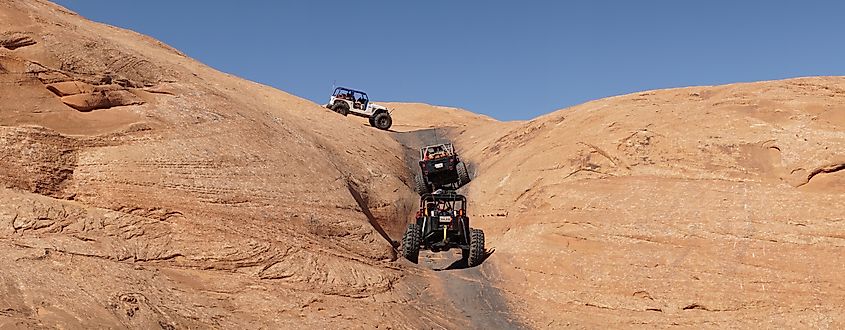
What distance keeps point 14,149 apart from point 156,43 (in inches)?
655

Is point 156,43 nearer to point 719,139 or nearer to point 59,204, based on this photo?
point 59,204

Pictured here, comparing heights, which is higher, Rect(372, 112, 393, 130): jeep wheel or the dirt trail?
Rect(372, 112, 393, 130): jeep wheel

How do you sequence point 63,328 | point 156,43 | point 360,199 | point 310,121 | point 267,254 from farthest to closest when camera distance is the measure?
1. point 156,43
2. point 310,121
3. point 360,199
4. point 267,254
5. point 63,328

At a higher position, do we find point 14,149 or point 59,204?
point 14,149

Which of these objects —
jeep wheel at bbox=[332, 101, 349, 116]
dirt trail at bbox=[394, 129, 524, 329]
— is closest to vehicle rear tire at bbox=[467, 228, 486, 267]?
dirt trail at bbox=[394, 129, 524, 329]

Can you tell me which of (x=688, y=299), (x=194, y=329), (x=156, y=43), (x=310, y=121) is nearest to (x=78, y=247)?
(x=194, y=329)

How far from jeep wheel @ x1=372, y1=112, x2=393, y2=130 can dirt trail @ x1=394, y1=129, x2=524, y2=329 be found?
1480cm

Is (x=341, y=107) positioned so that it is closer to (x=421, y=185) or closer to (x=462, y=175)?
(x=421, y=185)

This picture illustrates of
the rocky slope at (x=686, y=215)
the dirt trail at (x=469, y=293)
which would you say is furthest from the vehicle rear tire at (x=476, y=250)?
the rocky slope at (x=686, y=215)

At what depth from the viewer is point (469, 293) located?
1426 centimetres

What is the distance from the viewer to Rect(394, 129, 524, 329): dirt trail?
13.3 m

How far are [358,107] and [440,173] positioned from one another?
36.3ft

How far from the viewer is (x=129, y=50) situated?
17859mm

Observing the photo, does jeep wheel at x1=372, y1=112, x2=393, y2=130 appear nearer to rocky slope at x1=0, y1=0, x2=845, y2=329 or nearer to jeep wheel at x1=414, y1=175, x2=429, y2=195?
jeep wheel at x1=414, y1=175, x2=429, y2=195
